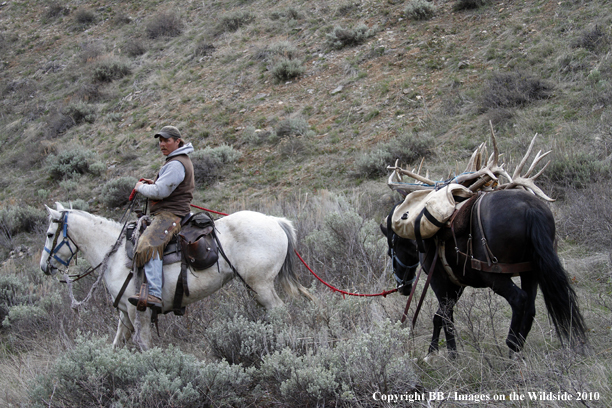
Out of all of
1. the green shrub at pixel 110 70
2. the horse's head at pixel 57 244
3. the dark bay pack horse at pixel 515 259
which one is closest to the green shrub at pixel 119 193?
the horse's head at pixel 57 244

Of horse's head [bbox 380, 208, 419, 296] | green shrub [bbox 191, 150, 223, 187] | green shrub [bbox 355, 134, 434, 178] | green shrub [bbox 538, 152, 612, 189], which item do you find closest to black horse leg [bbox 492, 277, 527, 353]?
horse's head [bbox 380, 208, 419, 296]

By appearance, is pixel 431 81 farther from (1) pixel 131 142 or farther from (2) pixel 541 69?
(1) pixel 131 142

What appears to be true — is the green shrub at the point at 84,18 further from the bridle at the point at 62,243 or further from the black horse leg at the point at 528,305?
the black horse leg at the point at 528,305

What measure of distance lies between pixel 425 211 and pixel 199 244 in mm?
2528

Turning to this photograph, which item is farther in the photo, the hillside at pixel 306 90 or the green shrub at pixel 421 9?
the green shrub at pixel 421 9

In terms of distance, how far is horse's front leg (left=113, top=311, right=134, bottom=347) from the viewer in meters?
5.23

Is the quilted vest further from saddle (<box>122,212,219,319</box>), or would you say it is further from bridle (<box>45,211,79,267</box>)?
bridle (<box>45,211,79,267</box>)

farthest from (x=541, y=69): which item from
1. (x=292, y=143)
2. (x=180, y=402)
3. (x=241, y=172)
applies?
(x=180, y=402)

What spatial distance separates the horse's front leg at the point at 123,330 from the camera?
5.23 meters

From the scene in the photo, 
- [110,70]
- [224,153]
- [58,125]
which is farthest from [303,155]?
[110,70]

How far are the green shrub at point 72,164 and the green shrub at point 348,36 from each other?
10.2m

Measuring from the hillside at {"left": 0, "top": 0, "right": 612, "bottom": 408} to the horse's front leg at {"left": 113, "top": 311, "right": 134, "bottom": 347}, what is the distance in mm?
382

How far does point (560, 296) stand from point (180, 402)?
3068mm

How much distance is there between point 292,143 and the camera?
13.6 meters
